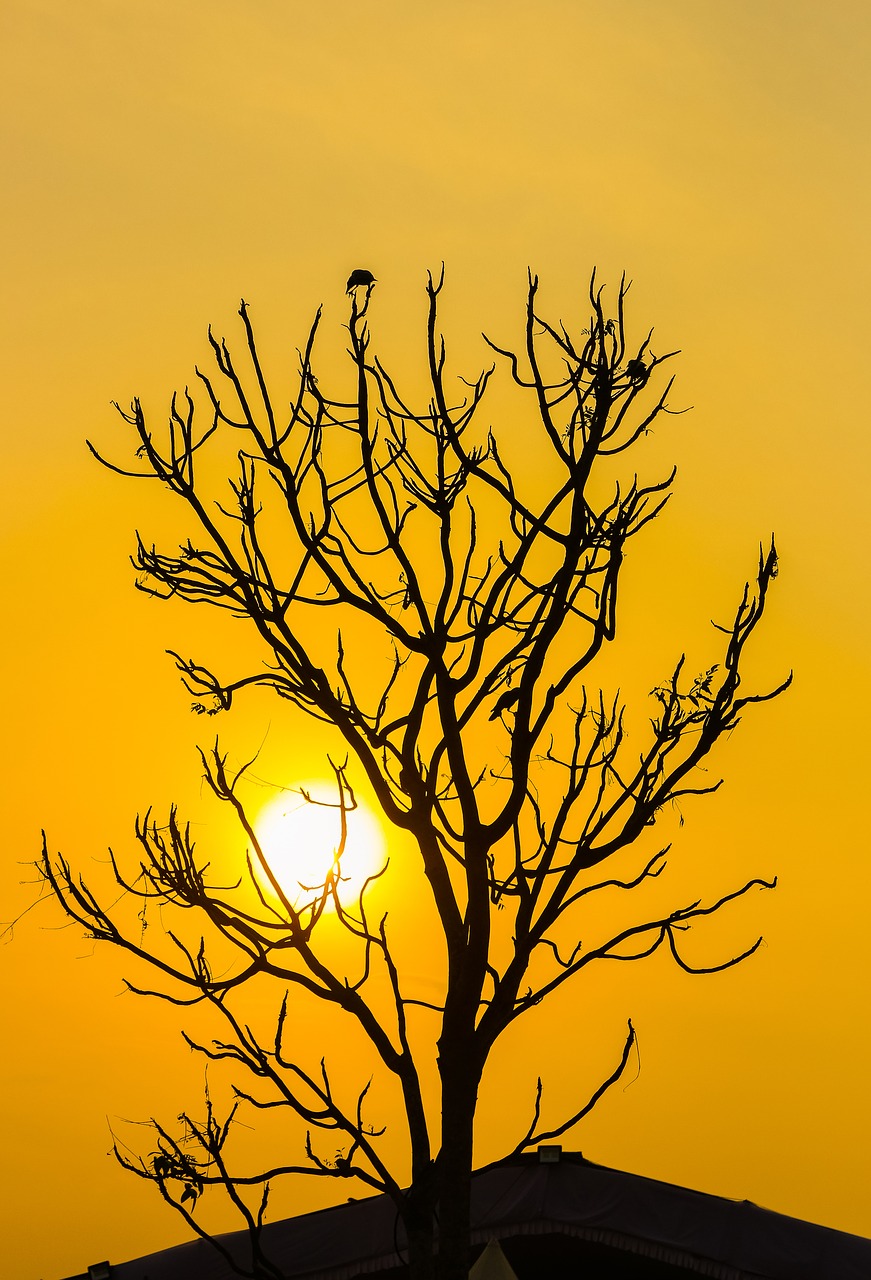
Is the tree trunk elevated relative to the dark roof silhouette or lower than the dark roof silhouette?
lower

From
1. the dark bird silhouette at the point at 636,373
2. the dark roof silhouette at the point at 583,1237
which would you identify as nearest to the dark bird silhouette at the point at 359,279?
the dark bird silhouette at the point at 636,373

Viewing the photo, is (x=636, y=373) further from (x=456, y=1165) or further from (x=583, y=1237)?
(x=583, y=1237)

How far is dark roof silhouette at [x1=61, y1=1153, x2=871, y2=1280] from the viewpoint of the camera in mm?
15289

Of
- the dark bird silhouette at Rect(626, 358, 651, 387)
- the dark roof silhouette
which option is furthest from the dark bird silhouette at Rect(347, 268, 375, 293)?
the dark roof silhouette

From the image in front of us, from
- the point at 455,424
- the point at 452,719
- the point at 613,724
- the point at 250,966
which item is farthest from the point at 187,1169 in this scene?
the point at 455,424

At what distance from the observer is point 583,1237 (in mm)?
15812

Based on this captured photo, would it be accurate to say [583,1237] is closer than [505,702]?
No

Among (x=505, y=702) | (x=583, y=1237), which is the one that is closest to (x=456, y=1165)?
(x=505, y=702)

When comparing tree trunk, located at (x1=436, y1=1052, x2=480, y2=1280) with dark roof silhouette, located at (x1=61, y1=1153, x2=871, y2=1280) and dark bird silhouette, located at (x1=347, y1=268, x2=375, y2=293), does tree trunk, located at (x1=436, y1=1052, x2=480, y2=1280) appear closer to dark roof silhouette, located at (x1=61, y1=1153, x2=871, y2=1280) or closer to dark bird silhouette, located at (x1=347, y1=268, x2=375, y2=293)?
dark bird silhouette, located at (x1=347, y1=268, x2=375, y2=293)

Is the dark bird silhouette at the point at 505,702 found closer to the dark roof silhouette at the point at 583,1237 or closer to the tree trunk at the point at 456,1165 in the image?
the tree trunk at the point at 456,1165

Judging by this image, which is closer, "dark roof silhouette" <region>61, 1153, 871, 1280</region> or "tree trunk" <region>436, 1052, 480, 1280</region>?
"tree trunk" <region>436, 1052, 480, 1280</region>

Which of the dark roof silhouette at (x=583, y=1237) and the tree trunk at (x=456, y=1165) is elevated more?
the dark roof silhouette at (x=583, y=1237)

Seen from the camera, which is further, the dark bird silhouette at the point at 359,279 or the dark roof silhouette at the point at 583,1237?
the dark roof silhouette at the point at 583,1237

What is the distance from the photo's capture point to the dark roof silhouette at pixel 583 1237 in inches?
602
